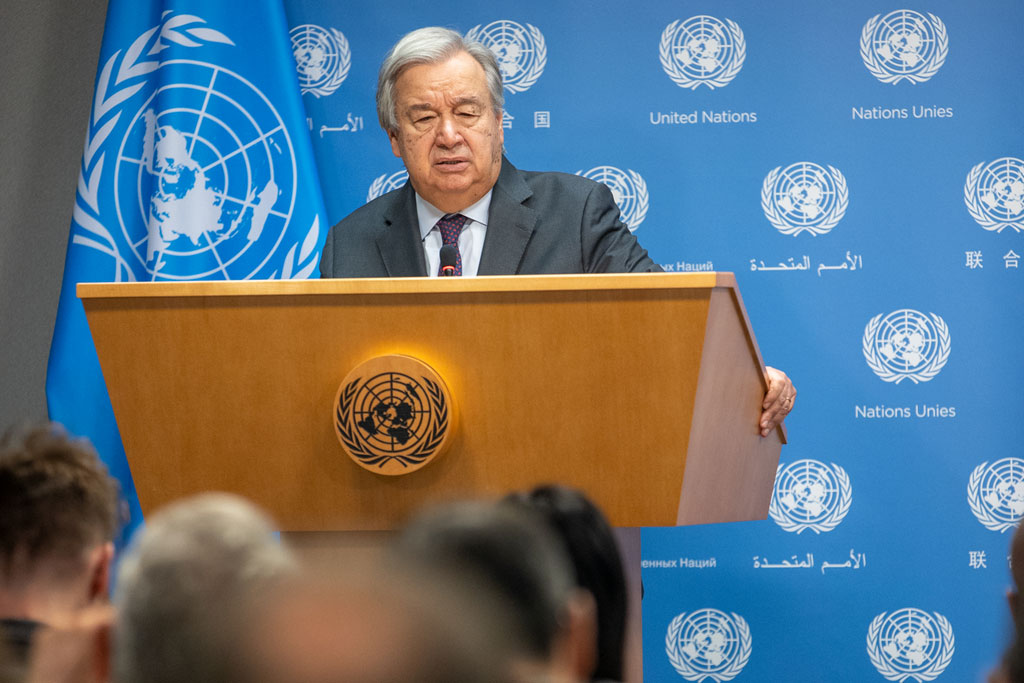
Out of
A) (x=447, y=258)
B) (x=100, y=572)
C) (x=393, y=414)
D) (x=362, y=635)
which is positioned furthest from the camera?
(x=447, y=258)

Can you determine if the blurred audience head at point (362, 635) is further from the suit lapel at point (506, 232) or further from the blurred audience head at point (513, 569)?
the suit lapel at point (506, 232)

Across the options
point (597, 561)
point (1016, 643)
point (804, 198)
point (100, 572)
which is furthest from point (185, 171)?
point (1016, 643)

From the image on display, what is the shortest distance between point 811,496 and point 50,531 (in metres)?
3.38

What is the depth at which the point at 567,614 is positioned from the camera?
29.5 inches

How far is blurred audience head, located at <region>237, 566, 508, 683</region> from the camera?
0.54 m

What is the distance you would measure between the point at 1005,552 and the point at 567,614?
382cm

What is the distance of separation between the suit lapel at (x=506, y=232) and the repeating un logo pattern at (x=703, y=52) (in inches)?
69.6

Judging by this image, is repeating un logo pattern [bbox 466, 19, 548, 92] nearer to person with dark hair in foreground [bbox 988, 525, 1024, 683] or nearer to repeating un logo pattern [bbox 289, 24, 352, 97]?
repeating un logo pattern [bbox 289, 24, 352, 97]

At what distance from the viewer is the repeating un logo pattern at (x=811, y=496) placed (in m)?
4.11

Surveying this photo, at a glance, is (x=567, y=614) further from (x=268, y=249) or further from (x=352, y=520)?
(x=268, y=249)

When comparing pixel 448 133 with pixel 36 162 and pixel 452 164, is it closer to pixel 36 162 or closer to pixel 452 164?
pixel 452 164

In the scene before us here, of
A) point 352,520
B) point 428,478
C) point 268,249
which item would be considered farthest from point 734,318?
point 268,249

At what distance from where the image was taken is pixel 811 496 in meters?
4.12

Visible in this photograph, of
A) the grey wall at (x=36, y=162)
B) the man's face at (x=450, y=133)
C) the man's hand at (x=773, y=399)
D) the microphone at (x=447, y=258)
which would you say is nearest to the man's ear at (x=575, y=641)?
the man's hand at (x=773, y=399)
